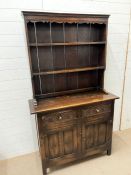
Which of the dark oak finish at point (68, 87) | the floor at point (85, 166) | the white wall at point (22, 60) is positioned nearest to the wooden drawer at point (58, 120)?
the dark oak finish at point (68, 87)

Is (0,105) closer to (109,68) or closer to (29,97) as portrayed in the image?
(29,97)

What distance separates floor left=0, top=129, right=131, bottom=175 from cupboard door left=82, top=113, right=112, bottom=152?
246 mm

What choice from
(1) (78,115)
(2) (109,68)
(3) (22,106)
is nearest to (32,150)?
(3) (22,106)

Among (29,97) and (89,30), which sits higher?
(89,30)

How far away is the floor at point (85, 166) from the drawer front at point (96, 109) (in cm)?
73

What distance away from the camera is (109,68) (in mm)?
2375

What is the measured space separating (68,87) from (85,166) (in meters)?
1.10

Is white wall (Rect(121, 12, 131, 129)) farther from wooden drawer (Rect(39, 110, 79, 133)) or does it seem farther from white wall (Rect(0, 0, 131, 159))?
wooden drawer (Rect(39, 110, 79, 133))

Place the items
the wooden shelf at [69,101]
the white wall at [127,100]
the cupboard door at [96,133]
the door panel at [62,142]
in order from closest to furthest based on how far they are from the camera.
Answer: the wooden shelf at [69,101] < the door panel at [62,142] < the cupboard door at [96,133] < the white wall at [127,100]

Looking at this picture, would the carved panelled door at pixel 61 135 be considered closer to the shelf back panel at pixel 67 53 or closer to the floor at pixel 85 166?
the floor at pixel 85 166

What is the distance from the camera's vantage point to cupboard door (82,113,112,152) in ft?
6.27

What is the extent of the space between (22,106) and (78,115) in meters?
0.81

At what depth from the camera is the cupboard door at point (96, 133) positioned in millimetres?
1910

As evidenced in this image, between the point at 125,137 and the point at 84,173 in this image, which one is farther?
the point at 125,137
